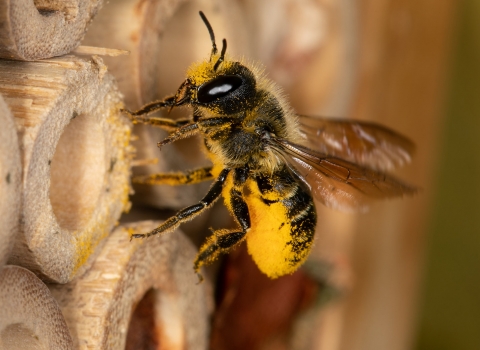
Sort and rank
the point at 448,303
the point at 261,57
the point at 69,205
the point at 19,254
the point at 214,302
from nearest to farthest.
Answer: the point at 19,254, the point at 69,205, the point at 214,302, the point at 261,57, the point at 448,303

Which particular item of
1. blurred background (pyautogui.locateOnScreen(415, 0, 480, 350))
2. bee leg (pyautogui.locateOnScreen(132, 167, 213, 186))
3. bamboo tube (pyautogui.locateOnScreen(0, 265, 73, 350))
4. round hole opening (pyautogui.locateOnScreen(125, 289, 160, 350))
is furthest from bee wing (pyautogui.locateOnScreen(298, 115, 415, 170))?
blurred background (pyautogui.locateOnScreen(415, 0, 480, 350))

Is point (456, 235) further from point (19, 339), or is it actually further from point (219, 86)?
point (19, 339)


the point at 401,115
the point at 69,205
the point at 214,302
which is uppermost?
the point at 69,205

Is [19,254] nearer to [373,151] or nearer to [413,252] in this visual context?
[373,151]

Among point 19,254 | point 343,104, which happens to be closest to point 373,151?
point 343,104

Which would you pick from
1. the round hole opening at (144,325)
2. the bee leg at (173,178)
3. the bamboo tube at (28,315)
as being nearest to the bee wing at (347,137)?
the bee leg at (173,178)

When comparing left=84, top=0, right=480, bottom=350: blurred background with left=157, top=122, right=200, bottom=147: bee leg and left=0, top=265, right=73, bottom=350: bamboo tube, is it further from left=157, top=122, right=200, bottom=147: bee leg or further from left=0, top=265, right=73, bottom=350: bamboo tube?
left=0, top=265, right=73, bottom=350: bamboo tube

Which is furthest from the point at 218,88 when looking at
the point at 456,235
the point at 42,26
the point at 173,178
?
the point at 456,235
